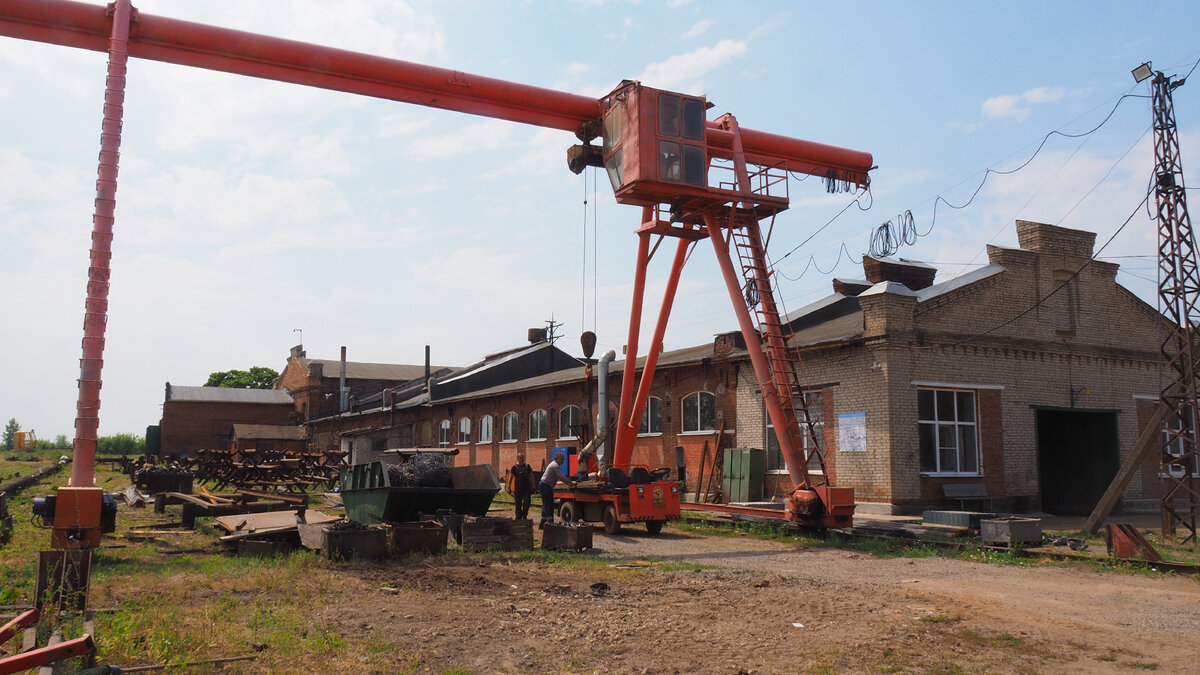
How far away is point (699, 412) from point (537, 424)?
8953 mm

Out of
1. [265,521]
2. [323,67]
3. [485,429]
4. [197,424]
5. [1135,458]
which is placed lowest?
[265,521]

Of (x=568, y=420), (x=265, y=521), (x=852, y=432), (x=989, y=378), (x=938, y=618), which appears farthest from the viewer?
(x=568, y=420)

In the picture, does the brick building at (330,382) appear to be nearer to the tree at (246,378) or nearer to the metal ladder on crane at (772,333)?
the tree at (246,378)

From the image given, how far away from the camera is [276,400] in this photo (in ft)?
188

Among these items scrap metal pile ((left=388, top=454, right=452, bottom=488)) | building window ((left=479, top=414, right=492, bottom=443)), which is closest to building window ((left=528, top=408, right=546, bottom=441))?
building window ((left=479, top=414, right=492, bottom=443))

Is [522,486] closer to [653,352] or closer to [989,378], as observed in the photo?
[653,352]

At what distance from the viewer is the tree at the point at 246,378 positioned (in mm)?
77625

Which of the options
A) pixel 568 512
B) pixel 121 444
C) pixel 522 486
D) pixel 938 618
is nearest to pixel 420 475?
pixel 522 486

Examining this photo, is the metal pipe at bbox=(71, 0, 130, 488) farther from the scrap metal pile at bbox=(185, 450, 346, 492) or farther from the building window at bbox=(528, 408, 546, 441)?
the building window at bbox=(528, 408, 546, 441)

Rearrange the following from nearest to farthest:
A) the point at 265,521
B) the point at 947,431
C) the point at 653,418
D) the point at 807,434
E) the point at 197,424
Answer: the point at 265,521 < the point at 807,434 < the point at 947,431 < the point at 653,418 < the point at 197,424

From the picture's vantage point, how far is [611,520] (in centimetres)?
1490

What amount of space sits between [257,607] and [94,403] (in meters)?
3.30

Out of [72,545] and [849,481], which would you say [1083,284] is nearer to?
[849,481]

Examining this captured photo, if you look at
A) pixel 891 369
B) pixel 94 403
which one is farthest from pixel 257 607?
pixel 891 369
